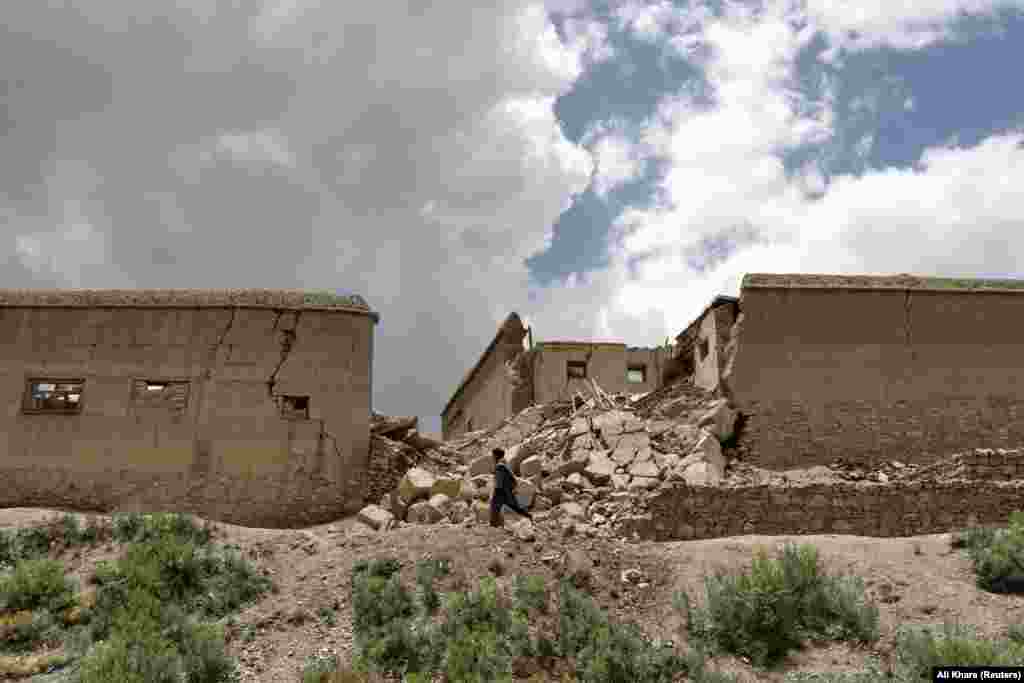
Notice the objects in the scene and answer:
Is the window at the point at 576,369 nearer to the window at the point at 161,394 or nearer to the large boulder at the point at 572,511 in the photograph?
the large boulder at the point at 572,511

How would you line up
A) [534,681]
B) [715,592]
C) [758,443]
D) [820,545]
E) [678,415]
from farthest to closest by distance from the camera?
1. [678,415]
2. [758,443]
3. [820,545]
4. [715,592]
5. [534,681]

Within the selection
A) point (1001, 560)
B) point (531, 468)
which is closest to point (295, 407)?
point (531, 468)

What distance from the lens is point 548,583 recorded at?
38.6ft

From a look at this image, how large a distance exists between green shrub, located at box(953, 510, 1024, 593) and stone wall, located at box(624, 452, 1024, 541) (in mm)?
2002

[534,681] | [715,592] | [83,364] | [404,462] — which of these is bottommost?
[534,681]

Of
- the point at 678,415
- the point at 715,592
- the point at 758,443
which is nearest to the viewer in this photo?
the point at 715,592

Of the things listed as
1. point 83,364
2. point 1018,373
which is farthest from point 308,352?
point 1018,373

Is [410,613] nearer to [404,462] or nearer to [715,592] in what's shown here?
[715,592]

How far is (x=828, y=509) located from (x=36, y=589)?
10366 mm

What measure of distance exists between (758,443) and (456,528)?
566 centimetres

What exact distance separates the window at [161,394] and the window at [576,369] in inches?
386

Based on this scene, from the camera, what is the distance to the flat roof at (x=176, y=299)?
56.2ft

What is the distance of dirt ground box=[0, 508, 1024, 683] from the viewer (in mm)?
10773

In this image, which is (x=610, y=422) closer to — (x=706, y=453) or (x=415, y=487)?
(x=706, y=453)
